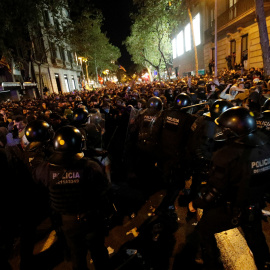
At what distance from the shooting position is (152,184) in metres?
5.42

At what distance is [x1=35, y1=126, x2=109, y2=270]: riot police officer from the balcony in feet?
56.9

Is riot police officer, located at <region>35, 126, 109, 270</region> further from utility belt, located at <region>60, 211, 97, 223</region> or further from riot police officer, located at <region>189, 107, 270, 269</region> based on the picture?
riot police officer, located at <region>189, 107, 270, 269</region>

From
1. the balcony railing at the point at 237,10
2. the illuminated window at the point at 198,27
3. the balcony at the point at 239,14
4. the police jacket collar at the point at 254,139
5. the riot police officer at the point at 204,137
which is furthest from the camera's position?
the illuminated window at the point at 198,27

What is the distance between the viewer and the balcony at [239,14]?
16447 mm

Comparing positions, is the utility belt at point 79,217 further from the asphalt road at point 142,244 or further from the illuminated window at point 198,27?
the illuminated window at point 198,27

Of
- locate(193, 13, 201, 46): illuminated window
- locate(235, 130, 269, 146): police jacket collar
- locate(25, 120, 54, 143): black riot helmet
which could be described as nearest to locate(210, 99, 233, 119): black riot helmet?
locate(235, 130, 269, 146): police jacket collar

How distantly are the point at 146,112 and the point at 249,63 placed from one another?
61.4 ft

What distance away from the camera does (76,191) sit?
7.68 feet

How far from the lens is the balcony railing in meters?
16.6

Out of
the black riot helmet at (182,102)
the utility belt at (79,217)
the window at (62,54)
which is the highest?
the window at (62,54)

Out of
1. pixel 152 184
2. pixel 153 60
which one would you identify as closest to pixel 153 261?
pixel 152 184

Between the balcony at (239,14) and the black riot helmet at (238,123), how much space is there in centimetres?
1626

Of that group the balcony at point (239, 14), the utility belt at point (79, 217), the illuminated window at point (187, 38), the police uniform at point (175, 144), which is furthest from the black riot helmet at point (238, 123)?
the illuminated window at point (187, 38)

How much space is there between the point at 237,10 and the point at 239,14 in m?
0.68
